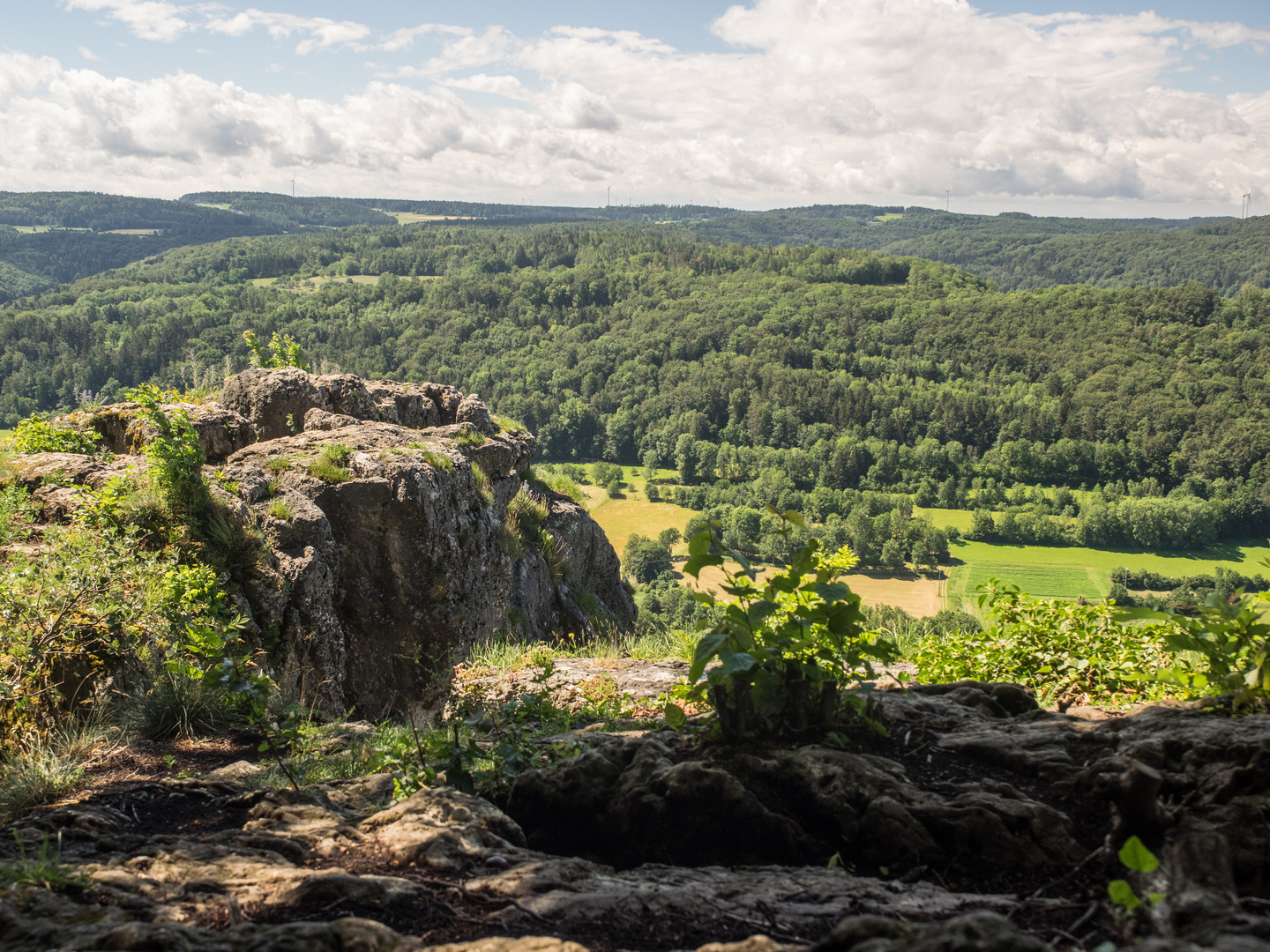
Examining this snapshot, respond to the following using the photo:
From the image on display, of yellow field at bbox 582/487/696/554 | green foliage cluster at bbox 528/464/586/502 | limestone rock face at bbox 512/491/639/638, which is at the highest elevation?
green foliage cluster at bbox 528/464/586/502

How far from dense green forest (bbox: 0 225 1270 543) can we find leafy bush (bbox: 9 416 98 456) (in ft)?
278

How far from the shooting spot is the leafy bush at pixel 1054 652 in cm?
531

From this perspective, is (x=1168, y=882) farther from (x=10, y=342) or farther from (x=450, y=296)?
(x=450, y=296)

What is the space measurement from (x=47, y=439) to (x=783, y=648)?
9.55 m

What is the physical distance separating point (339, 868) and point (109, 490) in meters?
5.50

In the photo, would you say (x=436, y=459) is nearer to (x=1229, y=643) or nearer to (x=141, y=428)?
(x=141, y=428)

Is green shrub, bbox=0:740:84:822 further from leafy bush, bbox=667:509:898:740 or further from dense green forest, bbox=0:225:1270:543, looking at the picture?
dense green forest, bbox=0:225:1270:543

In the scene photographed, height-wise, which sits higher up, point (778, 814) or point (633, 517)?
point (778, 814)

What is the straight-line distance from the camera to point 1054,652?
5.74m

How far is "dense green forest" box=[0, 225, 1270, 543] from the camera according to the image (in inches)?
4269

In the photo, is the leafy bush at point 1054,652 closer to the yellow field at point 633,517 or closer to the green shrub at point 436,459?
the green shrub at point 436,459

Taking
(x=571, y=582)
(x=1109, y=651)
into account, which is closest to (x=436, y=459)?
(x=571, y=582)

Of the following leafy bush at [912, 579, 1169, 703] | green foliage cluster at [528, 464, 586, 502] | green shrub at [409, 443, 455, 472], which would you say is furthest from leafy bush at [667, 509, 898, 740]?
green foliage cluster at [528, 464, 586, 502]

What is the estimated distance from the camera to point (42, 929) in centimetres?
219
